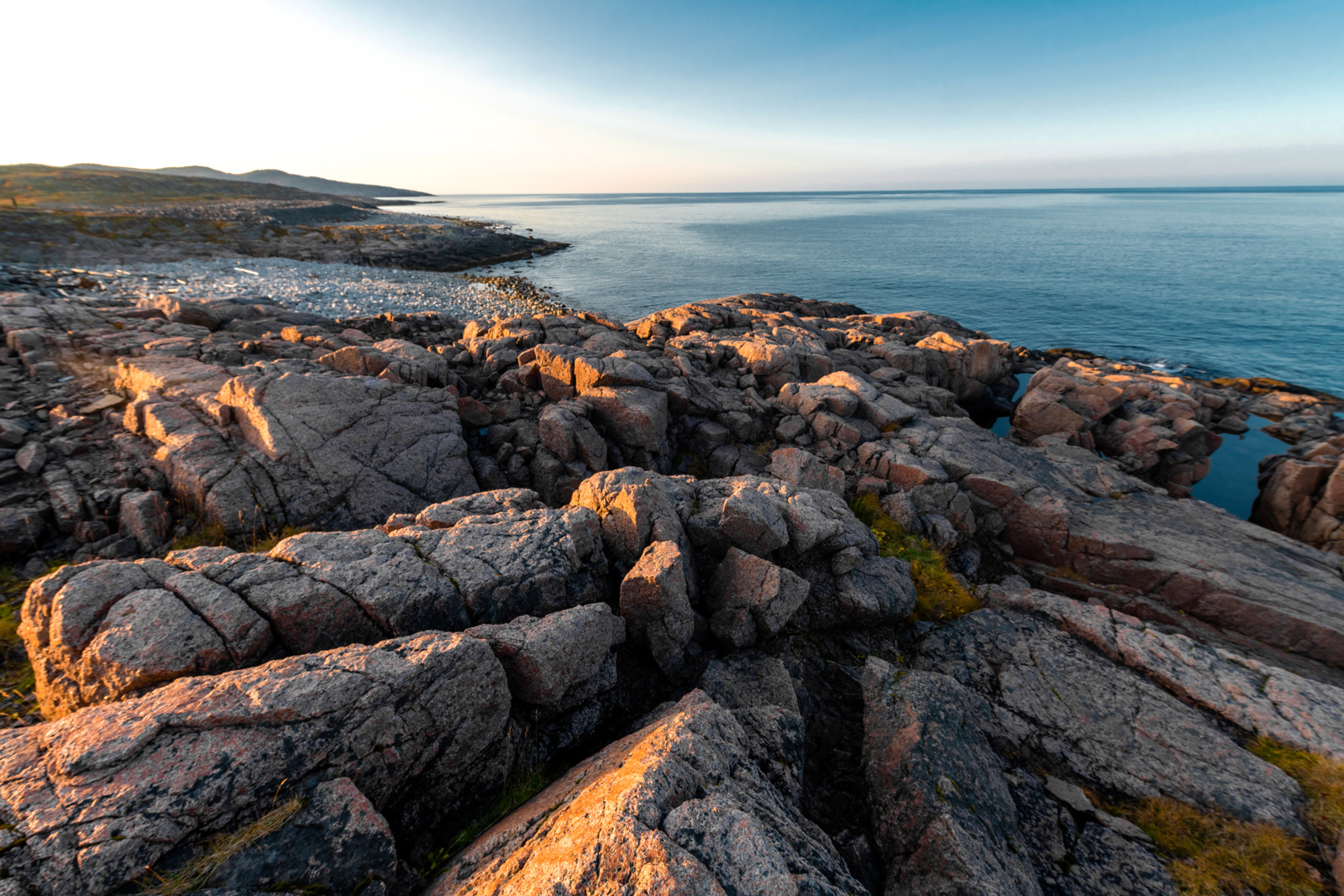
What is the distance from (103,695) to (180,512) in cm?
844

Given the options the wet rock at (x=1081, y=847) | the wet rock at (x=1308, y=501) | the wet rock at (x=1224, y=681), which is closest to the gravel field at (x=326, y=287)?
the wet rock at (x=1081, y=847)

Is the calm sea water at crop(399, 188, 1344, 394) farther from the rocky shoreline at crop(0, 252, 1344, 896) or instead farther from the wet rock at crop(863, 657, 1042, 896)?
the wet rock at crop(863, 657, 1042, 896)

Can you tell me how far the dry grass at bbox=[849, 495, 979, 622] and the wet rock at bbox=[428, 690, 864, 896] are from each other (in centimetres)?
838

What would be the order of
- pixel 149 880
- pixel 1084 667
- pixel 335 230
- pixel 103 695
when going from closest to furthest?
1. pixel 149 880
2. pixel 103 695
3. pixel 1084 667
4. pixel 335 230

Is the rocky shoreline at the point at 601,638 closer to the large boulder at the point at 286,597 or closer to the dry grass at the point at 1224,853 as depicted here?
the large boulder at the point at 286,597

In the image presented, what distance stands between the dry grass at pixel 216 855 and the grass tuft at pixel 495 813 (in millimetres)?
1907

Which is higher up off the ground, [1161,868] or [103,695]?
[103,695]

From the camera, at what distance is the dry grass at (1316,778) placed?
7.97 m

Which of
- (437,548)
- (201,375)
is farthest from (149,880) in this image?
(201,375)

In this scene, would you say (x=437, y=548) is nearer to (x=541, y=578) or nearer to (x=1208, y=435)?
(x=541, y=578)

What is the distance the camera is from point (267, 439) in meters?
13.6

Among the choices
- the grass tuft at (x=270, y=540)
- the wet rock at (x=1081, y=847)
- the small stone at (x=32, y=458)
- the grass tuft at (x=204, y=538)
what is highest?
the small stone at (x=32, y=458)

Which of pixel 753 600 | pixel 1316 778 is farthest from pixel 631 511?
pixel 1316 778

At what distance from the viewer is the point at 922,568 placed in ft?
45.8
